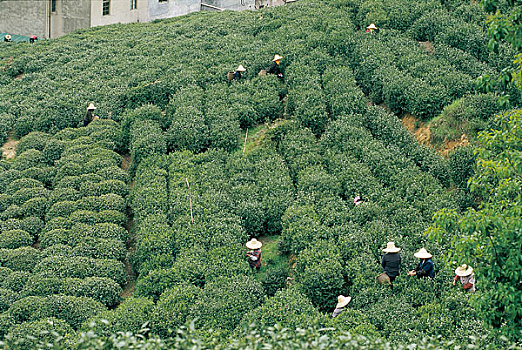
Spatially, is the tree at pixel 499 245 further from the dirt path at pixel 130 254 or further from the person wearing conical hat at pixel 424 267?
the dirt path at pixel 130 254

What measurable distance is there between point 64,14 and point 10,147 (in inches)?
863

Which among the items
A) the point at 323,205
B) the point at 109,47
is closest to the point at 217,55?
the point at 109,47

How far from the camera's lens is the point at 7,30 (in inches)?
1932

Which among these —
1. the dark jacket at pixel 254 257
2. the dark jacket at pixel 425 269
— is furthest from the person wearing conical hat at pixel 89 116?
the dark jacket at pixel 425 269

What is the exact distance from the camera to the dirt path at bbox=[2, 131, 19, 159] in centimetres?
2805

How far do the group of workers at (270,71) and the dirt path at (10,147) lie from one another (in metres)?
9.17

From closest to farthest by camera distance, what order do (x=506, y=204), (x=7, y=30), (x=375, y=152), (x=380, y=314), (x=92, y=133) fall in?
(x=506, y=204) → (x=380, y=314) → (x=375, y=152) → (x=92, y=133) → (x=7, y=30)

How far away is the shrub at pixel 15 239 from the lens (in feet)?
69.0

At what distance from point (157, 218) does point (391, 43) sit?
13921 mm

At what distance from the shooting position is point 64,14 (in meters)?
48.1

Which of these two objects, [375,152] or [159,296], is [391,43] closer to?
[375,152]

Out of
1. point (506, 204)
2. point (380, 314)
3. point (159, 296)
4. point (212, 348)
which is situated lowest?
point (159, 296)

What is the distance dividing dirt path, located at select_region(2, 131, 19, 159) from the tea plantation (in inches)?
7.3

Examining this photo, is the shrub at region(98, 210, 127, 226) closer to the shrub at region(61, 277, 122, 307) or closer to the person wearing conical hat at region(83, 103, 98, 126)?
the shrub at region(61, 277, 122, 307)
